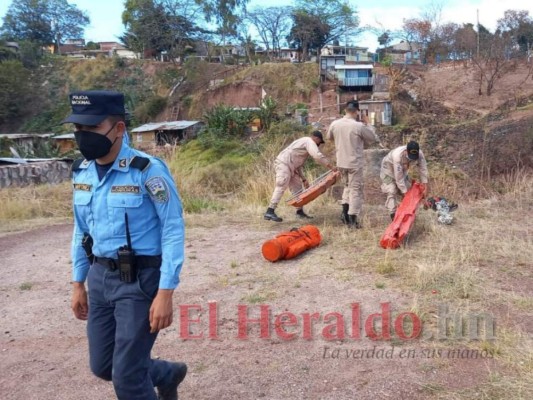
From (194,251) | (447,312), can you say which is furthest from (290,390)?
(194,251)

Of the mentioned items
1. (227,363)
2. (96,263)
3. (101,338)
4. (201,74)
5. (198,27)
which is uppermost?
(198,27)

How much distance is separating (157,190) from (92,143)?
37 centimetres

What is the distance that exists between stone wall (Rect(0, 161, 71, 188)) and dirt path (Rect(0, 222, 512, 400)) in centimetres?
1705

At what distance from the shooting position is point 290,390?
10.5 feet

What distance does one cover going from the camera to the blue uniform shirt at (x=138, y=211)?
2420mm

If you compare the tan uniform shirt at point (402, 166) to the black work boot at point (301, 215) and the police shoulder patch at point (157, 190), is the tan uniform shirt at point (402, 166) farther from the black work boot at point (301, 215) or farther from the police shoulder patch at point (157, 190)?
the police shoulder patch at point (157, 190)

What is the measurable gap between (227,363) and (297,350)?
50cm

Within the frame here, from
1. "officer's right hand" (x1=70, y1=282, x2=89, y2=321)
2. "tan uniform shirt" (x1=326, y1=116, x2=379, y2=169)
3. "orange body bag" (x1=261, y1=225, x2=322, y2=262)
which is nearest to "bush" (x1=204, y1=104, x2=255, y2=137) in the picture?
"tan uniform shirt" (x1=326, y1=116, x2=379, y2=169)

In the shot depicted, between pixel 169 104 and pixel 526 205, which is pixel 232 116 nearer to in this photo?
pixel 169 104

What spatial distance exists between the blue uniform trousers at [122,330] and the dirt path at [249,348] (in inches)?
33.0

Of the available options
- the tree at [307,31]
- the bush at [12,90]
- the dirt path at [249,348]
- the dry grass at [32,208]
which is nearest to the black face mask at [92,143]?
the dirt path at [249,348]

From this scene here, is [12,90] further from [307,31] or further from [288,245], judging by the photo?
[288,245]

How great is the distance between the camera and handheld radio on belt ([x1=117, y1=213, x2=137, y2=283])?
2420mm

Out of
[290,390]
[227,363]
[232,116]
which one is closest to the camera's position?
[290,390]
